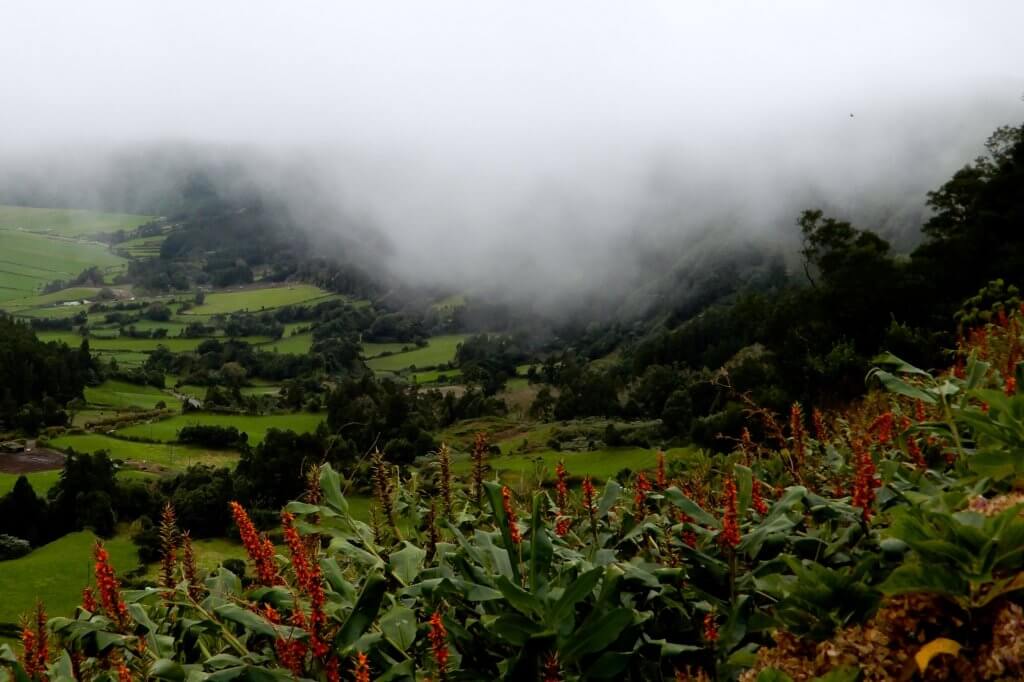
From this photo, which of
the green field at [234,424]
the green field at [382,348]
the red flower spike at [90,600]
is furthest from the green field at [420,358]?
the red flower spike at [90,600]

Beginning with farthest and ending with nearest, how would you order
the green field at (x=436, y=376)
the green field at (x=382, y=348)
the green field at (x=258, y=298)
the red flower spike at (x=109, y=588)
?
the green field at (x=258, y=298) < the green field at (x=382, y=348) < the green field at (x=436, y=376) < the red flower spike at (x=109, y=588)

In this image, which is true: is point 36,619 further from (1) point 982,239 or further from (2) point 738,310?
(2) point 738,310

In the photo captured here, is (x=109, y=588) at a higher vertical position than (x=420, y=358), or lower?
higher

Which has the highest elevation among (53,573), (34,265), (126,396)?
(34,265)

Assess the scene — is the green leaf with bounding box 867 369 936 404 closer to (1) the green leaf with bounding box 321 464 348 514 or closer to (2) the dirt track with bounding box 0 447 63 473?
(1) the green leaf with bounding box 321 464 348 514

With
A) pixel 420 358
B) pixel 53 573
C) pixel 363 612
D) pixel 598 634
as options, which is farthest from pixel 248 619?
pixel 420 358

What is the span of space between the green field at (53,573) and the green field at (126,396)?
4123 centimetres

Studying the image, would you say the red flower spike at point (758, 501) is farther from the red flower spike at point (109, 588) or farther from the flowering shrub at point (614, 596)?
the red flower spike at point (109, 588)

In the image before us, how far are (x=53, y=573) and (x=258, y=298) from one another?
129m

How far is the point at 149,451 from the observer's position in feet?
209

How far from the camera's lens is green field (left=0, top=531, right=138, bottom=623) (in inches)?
1193

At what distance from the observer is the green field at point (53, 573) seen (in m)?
30.3

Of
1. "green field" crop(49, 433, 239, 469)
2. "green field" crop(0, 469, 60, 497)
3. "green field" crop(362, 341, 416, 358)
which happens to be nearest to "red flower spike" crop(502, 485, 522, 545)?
"green field" crop(0, 469, 60, 497)

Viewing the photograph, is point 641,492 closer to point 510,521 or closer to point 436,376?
point 510,521
